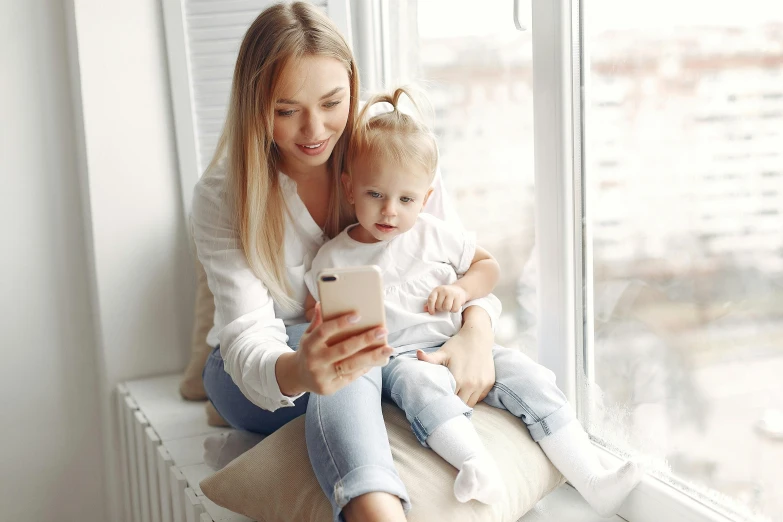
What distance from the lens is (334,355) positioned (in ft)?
3.34

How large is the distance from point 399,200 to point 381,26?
95 centimetres

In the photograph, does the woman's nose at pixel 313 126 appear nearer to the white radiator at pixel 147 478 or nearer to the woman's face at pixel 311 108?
the woman's face at pixel 311 108

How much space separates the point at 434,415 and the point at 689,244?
17.8 inches

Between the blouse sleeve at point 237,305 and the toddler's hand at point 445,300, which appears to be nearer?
the blouse sleeve at point 237,305

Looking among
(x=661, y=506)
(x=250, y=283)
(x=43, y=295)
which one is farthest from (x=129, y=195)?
(x=661, y=506)

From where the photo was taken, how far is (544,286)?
149 cm

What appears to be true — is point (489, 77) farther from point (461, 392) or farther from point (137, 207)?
point (137, 207)

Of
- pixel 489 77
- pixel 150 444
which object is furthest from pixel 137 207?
pixel 489 77

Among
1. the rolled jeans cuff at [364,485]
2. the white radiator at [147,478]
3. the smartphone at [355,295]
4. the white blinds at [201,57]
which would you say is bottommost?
the white radiator at [147,478]

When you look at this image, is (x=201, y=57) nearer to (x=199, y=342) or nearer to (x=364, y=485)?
(x=199, y=342)

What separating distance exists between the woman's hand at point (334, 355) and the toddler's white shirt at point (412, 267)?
1.00 feet

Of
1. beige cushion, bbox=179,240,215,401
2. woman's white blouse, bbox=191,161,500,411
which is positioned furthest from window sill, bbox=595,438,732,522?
beige cushion, bbox=179,240,215,401

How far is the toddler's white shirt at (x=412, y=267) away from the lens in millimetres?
1356

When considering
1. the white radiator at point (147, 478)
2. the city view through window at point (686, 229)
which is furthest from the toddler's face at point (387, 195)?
the white radiator at point (147, 478)
